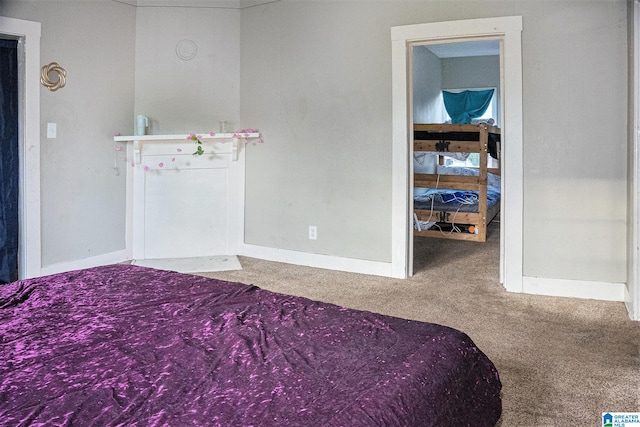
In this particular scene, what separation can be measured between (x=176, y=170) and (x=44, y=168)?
115cm

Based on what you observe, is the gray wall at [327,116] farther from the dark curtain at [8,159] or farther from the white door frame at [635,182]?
the white door frame at [635,182]

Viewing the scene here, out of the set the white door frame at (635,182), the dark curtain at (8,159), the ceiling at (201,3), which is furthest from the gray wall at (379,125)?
the dark curtain at (8,159)

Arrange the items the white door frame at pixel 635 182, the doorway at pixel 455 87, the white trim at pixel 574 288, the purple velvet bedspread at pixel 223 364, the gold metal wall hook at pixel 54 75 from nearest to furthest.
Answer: the purple velvet bedspread at pixel 223 364 < the white door frame at pixel 635 182 < the white trim at pixel 574 288 < the gold metal wall hook at pixel 54 75 < the doorway at pixel 455 87

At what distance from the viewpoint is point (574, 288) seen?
3.69 m

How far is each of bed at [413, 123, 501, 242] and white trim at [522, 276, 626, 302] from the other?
210cm

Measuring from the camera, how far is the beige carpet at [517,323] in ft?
7.03

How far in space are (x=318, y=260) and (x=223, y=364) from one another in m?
3.32

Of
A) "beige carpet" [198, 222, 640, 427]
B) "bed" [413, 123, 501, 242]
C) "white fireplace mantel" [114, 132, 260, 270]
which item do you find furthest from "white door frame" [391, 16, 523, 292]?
"bed" [413, 123, 501, 242]

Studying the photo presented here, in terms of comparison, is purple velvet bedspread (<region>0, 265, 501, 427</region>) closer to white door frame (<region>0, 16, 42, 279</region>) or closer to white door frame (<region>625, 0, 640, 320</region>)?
white door frame (<region>625, 0, 640, 320</region>)

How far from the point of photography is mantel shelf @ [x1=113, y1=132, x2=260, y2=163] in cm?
461

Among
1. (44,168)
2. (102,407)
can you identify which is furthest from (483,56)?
(102,407)

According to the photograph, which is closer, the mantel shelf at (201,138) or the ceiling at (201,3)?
the mantel shelf at (201,138)

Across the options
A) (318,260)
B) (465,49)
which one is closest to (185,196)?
(318,260)

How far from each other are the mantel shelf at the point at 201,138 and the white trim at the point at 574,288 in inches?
103
